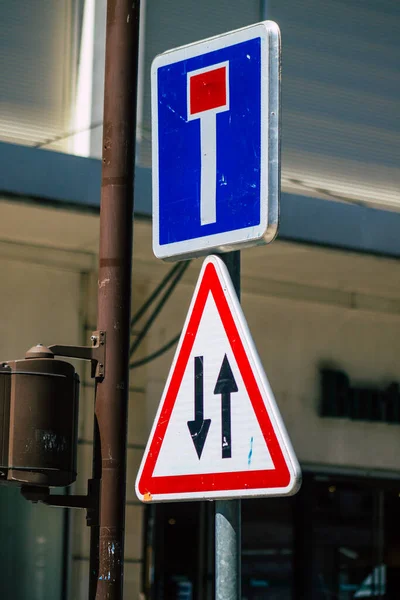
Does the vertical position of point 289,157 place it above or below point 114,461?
above

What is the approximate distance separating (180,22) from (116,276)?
5779mm

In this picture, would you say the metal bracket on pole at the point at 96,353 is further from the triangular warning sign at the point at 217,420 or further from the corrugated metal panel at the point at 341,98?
the corrugated metal panel at the point at 341,98

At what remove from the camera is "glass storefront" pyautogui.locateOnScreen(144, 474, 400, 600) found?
11172mm

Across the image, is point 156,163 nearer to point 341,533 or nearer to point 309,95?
point 309,95

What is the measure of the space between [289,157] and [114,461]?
636 centimetres

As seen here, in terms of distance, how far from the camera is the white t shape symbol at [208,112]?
392 centimetres

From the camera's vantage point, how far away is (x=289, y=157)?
10.6 metres

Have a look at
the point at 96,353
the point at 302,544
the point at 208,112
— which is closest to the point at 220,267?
the point at 208,112

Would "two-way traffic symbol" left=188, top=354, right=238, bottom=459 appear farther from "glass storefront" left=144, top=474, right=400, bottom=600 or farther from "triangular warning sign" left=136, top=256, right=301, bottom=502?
"glass storefront" left=144, top=474, right=400, bottom=600

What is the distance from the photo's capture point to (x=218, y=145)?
3.92m

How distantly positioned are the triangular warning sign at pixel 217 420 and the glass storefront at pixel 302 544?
7228 mm

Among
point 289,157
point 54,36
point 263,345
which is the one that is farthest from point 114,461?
point 263,345

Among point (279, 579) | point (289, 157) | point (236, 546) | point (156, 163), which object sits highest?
point (289, 157)

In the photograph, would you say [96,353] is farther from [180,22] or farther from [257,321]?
[257,321]
